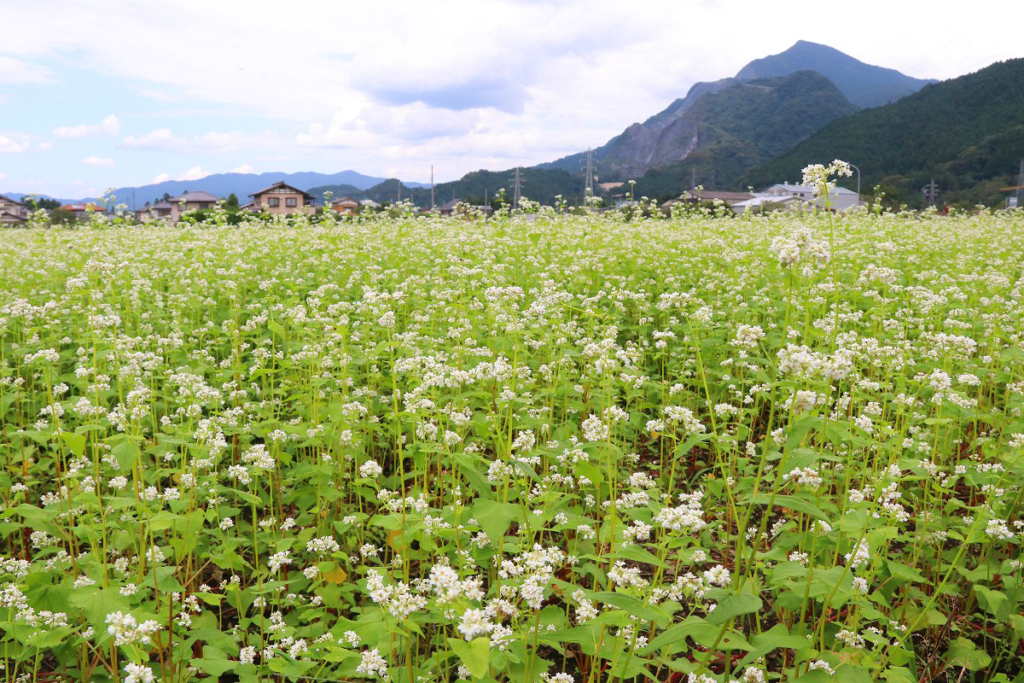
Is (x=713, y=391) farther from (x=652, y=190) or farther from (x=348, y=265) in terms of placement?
(x=652, y=190)

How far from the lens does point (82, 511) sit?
13.0 ft

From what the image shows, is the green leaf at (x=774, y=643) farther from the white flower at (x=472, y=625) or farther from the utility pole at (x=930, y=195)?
the utility pole at (x=930, y=195)

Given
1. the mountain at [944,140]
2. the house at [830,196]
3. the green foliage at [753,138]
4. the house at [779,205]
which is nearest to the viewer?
the house at [830,196]

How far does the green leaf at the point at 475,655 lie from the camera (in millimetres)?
2088

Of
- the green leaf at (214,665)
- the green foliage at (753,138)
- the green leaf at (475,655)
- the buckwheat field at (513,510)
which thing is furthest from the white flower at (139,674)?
the green foliage at (753,138)

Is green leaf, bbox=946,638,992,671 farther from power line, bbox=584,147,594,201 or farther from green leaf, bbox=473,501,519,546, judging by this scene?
power line, bbox=584,147,594,201

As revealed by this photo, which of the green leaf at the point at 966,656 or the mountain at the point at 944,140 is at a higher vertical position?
the mountain at the point at 944,140

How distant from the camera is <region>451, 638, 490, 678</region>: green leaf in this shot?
209cm

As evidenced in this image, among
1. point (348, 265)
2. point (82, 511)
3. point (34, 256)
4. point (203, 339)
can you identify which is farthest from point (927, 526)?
point (34, 256)

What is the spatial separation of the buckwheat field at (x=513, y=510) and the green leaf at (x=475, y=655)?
12mm

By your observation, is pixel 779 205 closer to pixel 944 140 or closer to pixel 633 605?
pixel 633 605

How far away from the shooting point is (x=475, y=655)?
7.08ft

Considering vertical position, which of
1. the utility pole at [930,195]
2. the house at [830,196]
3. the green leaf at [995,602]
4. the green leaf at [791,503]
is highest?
the utility pole at [930,195]

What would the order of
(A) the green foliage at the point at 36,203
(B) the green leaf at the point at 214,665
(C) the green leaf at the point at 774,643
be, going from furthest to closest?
(A) the green foliage at the point at 36,203 → (B) the green leaf at the point at 214,665 → (C) the green leaf at the point at 774,643
